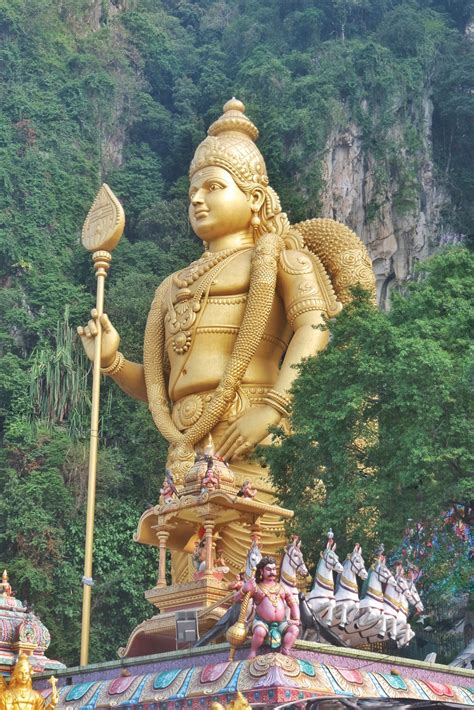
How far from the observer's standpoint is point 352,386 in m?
9.82

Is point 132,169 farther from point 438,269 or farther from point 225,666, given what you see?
point 225,666

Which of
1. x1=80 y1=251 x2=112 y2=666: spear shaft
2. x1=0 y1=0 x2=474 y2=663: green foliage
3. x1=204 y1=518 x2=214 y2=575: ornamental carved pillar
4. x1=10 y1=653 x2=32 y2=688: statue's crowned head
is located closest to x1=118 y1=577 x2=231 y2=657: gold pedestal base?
x1=204 y1=518 x2=214 y2=575: ornamental carved pillar

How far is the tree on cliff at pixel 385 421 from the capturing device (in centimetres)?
941

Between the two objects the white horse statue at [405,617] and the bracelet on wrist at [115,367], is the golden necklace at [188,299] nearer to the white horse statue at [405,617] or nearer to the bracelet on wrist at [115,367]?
the bracelet on wrist at [115,367]

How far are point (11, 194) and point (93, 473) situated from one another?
1539 centimetres

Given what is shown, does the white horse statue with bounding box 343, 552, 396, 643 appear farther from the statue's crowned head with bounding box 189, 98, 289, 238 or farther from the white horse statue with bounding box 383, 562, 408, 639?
the statue's crowned head with bounding box 189, 98, 289, 238

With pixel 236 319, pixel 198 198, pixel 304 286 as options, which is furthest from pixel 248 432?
pixel 198 198

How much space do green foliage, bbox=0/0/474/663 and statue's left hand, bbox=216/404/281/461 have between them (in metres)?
6.52

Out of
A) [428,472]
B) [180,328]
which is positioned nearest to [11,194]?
[180,328]

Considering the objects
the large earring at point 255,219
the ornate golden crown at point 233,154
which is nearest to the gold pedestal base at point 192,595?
the large earring at point 255,219

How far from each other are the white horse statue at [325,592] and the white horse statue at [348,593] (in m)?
0.05

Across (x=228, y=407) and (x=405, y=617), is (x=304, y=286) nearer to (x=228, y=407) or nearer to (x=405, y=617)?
(x=228, y=407)

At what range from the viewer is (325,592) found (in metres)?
7.71

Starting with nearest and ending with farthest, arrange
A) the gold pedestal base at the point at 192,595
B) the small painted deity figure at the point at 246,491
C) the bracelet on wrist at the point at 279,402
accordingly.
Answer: the gold pedestal base at the point at 192,595 < the small painted deity figure at the point at 246,491 < the bracelet on wrist at the point at 279,402
